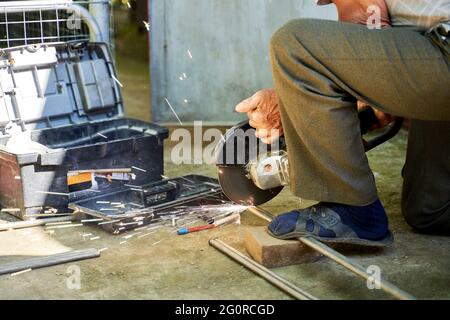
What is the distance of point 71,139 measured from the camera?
346 cm

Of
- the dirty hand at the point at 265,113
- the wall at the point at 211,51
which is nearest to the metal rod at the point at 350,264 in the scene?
the dirty hand at the point at 265,113

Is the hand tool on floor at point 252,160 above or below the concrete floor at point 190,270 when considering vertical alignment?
above

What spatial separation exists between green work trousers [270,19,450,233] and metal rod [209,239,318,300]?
0.28 meters

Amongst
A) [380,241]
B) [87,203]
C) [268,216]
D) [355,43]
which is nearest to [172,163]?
[87,203]

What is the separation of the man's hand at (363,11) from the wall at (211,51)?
1654 mm

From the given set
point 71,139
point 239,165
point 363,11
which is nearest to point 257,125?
point 239,165

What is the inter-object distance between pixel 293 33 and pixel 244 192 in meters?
0.74

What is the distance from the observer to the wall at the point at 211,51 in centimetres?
430

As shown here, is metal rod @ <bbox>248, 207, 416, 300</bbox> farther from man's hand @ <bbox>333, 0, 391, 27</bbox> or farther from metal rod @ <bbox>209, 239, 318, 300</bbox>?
man's hand @ <bbox>333, 0, 391, 27</bbox>

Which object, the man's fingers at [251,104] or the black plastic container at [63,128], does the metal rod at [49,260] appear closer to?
the black plastic container at [63,128]

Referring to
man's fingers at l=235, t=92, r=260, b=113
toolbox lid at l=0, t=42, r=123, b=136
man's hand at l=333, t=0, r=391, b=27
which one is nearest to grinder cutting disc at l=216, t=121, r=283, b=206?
man's fingers at l=235, t=92, r=260, b=113

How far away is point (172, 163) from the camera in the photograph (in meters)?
3.89

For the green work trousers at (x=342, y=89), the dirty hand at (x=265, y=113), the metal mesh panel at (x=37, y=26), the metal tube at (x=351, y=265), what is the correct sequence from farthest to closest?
the metal mesh panel at (x=37, y=26)
the dirty hand at (x=265, y=113)
the green work trousers at (x=342, y=89)
the metal tube at (x=351, y=265)

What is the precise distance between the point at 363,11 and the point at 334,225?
72 cm
